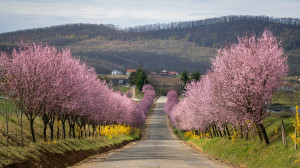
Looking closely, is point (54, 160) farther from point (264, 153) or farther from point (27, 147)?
point (264, 153)

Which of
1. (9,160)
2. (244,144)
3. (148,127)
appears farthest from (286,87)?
(148,127)

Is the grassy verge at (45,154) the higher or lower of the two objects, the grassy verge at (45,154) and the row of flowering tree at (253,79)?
the lower

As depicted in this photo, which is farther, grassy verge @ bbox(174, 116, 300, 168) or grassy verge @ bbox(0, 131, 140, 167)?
grassy verge @ bbox(174, 116, 300, 168)

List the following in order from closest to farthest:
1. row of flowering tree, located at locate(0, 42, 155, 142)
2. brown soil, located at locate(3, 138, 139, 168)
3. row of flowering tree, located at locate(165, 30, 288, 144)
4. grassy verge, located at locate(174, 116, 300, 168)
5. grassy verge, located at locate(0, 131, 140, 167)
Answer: grassy verge, located at locate(0, 131, 140, 167) < brown soil, located at locate(3, 138, 139, 168) < grassy verge, located at locate(174, 116, 300, 168) < row of flowering tree, located at locate(165, 30, 288, 144) < row of flowering tree, located at locate(0, 42, 155, 142)

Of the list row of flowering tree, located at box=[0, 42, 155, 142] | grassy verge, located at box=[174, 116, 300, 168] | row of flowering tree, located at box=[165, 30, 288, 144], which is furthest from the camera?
row of flowering tree, located at box=[0, 42, 155, 142]

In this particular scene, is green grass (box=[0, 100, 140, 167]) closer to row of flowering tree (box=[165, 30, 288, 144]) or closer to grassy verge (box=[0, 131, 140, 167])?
grassy verge (box=[0, 131, 140, 167])

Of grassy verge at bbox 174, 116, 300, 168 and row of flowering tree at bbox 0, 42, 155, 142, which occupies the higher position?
row of flowering tree at bbox 0, 42, 155, 142

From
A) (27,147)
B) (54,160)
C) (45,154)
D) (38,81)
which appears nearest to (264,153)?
(54,160)

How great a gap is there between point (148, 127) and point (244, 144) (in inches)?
3597

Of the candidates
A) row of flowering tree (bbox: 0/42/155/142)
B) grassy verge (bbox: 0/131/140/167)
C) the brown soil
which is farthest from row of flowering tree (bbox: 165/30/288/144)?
row of flowering tree (bbox: 0/42/155/142)

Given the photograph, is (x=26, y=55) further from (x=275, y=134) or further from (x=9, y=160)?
(x=275, y=134)

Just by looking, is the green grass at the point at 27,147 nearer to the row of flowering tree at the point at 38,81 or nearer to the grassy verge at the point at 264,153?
the row of flowering tree at the point at 38,81

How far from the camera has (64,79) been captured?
3297 cm

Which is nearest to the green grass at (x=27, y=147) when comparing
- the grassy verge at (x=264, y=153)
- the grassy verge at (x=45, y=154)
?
the grassy verge at (x=45, y=154)
